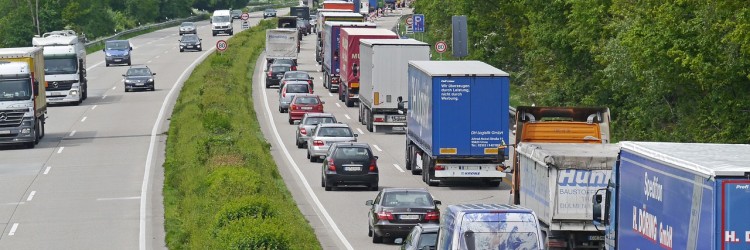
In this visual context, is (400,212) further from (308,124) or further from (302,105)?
(302,105)

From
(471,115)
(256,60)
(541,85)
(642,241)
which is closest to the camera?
(642,241)

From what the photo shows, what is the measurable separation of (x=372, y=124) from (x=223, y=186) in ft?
72.2

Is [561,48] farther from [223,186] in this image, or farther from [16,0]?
[16,0]

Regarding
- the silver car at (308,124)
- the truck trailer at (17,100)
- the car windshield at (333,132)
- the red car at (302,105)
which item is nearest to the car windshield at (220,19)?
the red car at (302,105)

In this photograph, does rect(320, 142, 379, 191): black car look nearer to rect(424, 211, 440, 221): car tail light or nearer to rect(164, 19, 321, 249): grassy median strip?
rect(164, 19, 321, 249): grassy median strip

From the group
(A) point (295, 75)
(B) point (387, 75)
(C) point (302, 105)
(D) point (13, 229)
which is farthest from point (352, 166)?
(A) point (295, 75)

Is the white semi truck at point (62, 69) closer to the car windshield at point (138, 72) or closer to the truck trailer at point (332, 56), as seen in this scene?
the car windshield at point (138, 72)

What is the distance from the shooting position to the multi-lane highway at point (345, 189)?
31.4 m

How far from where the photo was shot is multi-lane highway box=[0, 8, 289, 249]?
3159 cm

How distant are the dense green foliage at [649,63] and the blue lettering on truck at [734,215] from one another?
20225mm

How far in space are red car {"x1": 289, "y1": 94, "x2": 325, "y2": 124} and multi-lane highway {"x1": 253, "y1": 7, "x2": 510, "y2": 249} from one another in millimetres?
634

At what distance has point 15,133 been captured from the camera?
50062 mm

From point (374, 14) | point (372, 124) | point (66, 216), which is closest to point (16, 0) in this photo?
point (374, 14)

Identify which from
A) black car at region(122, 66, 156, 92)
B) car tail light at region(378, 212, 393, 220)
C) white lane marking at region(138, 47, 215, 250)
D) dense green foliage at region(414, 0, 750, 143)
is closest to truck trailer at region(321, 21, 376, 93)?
white lane marking at region(138, 47, 215, 250)
